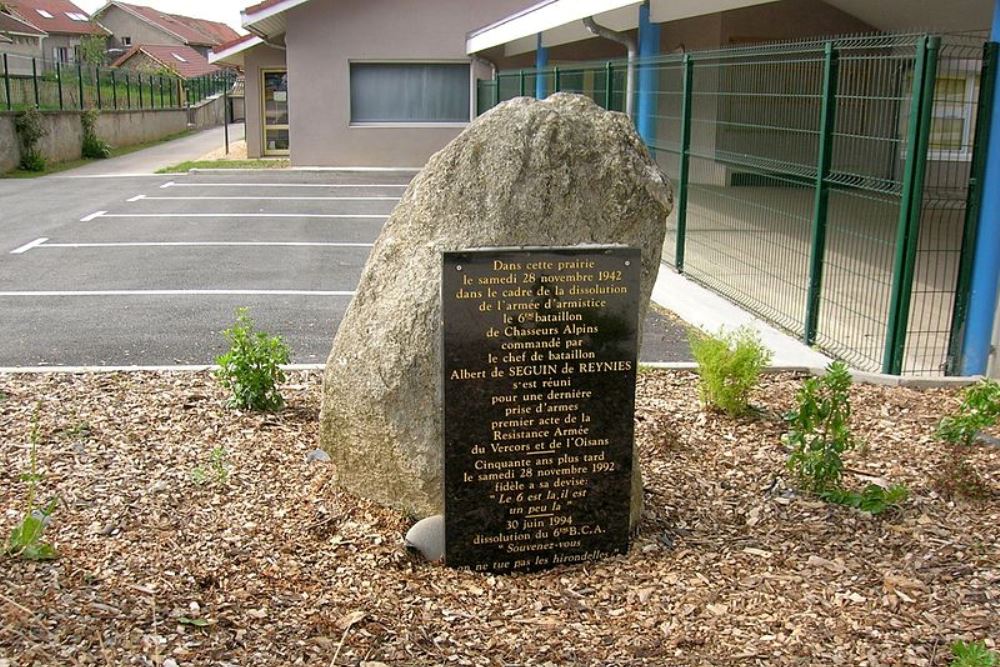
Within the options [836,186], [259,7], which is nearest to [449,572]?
[836,186]

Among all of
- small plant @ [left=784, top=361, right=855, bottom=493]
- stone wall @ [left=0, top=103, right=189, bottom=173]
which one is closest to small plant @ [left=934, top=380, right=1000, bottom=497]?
small plant @ [left=784, top=361, right=855, bottom=493]

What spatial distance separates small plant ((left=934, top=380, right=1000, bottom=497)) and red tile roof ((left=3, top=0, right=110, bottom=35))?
67.7m

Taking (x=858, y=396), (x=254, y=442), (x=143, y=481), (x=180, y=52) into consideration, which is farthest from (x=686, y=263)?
(x=180, y=52)

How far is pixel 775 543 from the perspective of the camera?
4.36 meters

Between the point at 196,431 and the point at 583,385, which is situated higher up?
the point at 583,385

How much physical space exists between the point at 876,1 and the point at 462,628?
1435 cm

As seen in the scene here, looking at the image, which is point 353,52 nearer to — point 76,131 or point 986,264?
point 76,131

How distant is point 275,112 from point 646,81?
18.1 metres

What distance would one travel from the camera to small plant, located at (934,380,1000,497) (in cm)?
477

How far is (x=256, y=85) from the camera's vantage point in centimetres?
2802

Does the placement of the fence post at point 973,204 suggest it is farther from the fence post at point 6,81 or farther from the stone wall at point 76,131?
the fence post at point 6,81

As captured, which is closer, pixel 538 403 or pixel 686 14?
pixel 538 403

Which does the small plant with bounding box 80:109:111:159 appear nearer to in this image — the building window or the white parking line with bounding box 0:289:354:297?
the building window

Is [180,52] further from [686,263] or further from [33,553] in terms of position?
[33,553]
